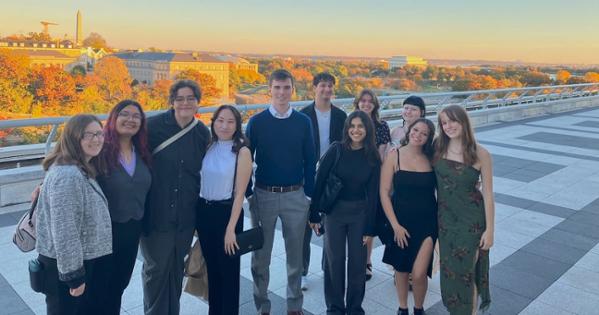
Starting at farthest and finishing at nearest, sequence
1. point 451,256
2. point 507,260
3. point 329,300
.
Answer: point 507,260 → point 329,300 → point 451,256

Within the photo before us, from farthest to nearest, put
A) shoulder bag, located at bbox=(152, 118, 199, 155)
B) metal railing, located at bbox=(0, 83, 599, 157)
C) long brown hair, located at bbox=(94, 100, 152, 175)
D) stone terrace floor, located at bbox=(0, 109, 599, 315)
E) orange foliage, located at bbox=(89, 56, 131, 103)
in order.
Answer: orange foliage, located at bbox=(89, 56, 131, 103), metal railing, located at bbox=(0, 83, 599, 157), stone terrace floor, located at bbox=(0, 109, 599, 315), shoulder bag, located at bbox=(152, 118, 199, 155), long brown hair, located at bbox=(94, 100, 152, 175)

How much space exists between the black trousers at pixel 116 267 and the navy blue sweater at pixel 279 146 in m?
0.88

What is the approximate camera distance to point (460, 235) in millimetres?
2867

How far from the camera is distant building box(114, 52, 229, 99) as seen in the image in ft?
214

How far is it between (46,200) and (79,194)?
14 centimetres

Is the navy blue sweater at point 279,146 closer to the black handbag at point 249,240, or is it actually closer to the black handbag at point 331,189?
the black handbag at point 331,189

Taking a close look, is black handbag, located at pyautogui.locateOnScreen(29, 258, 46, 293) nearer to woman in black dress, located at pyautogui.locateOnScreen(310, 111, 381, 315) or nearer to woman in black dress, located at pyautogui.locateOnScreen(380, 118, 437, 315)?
woman in black dress, located at pyautogui.locateOnScreen(310, 111, 381, 315)

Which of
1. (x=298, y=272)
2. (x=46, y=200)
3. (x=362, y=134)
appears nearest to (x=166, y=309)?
(x=298, y=272)

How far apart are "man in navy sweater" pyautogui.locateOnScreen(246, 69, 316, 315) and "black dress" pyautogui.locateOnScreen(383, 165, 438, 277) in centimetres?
61

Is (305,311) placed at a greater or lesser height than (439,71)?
lesser

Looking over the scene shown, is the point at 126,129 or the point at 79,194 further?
the point at 126,129

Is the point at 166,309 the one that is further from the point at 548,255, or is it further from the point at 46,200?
the point at 548,255

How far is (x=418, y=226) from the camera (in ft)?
9.75

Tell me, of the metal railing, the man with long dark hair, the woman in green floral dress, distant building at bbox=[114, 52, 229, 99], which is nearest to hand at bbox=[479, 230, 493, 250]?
the woman in green floral dress
